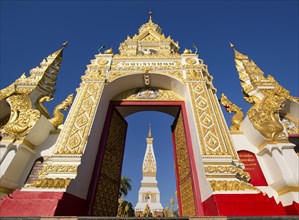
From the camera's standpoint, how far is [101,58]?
7.10 m

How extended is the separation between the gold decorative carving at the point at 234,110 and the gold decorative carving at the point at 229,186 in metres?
2.62

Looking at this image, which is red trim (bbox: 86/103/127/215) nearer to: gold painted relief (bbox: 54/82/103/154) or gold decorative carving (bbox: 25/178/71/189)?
gold painted relief (bbox: 54/82/103/154)

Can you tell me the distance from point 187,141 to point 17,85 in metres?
6.11

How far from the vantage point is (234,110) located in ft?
20.8

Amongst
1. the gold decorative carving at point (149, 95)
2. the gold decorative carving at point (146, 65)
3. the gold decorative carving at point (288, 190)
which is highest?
the gold decorative carving at point (146, 65)

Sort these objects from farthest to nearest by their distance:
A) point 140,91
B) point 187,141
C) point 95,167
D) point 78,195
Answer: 1. point 140,91
2. point 187,141
3. point 95,167
4. point 78,195

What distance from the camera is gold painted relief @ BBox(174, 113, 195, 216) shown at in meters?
4.85

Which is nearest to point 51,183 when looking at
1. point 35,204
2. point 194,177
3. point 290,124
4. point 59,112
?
point 35,204

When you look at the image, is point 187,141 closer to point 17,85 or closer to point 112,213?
point 112,213

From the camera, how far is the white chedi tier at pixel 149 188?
15.1 m

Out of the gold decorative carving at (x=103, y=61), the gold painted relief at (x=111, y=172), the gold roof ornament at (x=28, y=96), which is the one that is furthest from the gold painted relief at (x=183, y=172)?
the gold roof ornament at (x=28, y=96)

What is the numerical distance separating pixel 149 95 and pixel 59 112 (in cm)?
336

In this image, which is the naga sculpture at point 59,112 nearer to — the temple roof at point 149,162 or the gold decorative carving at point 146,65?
the gold decorative carving at point 146,65

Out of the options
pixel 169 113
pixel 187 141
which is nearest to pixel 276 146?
pixel 187 141
